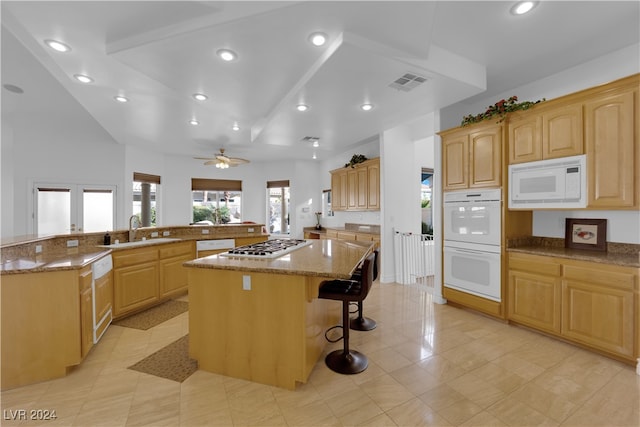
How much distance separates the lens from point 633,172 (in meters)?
2.34

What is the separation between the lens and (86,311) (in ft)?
7.86

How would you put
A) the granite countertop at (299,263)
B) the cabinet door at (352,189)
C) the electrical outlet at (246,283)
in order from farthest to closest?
the cabinet door at (352,189) < the electrical outlet at (246,283) < the granite countertop at (299,263)

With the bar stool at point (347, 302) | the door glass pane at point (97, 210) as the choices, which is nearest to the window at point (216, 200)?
the door glass pane at point (97, 210)

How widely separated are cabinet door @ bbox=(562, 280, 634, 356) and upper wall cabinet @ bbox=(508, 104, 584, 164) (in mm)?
1283

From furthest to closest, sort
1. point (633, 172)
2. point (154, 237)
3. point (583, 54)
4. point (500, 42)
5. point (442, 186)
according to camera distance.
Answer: point (154, 237)
point (442, 186)
point (583, 54)
point (500, 42)
point (633, 172)

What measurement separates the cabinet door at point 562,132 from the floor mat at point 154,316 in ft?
15.4

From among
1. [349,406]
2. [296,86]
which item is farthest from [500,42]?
[349,406]

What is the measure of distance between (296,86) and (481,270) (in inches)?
121

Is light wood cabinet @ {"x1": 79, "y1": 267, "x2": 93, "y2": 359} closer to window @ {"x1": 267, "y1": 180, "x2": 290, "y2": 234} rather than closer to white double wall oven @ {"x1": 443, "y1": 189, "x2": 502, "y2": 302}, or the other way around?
white double wall oven @ {"x1": 443, "y1": 189, "x2": 502, "y2": 302}

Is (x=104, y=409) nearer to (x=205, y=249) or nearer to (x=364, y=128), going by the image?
(x=205, y=249)

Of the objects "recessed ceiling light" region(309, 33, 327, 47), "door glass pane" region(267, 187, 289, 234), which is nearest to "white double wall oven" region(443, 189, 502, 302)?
"recessed ceiling light" region(309, 33, 327, 47)

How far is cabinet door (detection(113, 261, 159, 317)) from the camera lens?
327cm

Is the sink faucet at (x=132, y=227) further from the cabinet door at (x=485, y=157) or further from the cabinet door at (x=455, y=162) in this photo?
the cabinet door at (x=485, y=157)

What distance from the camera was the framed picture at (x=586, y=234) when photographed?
2807 millimetres
